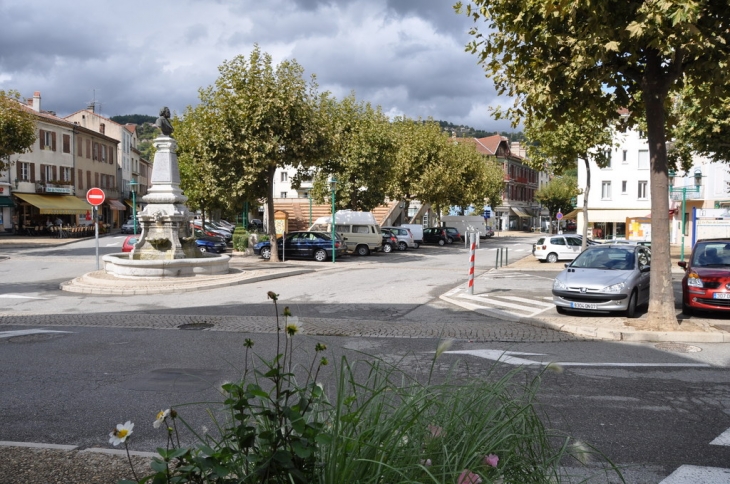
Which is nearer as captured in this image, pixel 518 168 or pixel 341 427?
pixel 341 427

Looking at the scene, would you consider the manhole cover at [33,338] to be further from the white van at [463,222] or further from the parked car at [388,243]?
the white van at [463,222]

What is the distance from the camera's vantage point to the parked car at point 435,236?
169 feet

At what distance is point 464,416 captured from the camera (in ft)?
9.83

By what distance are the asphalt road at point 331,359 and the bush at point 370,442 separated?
109 centimetres

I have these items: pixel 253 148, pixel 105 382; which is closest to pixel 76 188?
pixel 253 148

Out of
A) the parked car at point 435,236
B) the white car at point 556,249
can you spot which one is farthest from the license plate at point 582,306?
the parked car at point 435,236

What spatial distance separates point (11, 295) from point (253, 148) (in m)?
12.2

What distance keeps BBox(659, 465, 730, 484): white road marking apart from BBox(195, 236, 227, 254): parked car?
3299 centimetres

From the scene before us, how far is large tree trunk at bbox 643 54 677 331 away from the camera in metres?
10.8

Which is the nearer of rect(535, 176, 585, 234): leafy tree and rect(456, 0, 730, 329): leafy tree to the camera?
rect(456, 0, 730, 329): leafy tree

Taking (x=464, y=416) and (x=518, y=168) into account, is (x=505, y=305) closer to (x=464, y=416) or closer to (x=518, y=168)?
(x=464, y=416)

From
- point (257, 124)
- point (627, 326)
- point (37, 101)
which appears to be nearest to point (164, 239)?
point (257, 124)

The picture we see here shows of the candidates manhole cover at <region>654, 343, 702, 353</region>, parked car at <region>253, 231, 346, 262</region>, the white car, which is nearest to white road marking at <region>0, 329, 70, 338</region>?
manhole cover at <region>654, 343, 702, 353</region>

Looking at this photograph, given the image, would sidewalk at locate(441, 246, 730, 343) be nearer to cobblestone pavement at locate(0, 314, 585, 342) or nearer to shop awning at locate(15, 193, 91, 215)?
cobblestone pavement at locate(0, 314, 585, 342)
